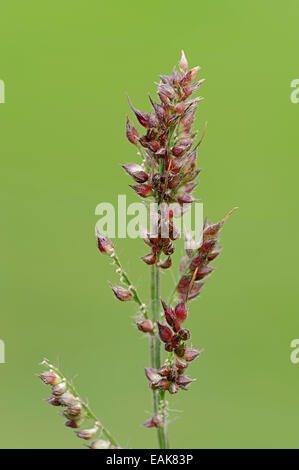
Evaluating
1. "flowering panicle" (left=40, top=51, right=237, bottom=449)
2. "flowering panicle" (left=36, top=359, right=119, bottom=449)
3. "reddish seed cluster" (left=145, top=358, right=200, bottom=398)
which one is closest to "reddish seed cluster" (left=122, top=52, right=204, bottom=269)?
"flowering panicle" (left=40, top=51, right=237, bottom=449)

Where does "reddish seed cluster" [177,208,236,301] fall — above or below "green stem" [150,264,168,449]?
above

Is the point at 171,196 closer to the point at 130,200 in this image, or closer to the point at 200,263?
the point at 200,263

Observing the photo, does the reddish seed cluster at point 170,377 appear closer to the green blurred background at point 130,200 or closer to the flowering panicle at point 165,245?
the flowering panicle at point 165,245

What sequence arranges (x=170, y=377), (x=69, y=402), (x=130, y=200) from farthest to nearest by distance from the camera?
(x=130, y=200), (x=69, y=402), (x=170, y=377)

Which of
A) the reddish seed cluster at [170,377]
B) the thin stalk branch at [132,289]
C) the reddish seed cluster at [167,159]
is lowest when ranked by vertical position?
the reddish seed cluster at [170,377]

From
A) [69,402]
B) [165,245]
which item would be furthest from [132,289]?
[69,402]

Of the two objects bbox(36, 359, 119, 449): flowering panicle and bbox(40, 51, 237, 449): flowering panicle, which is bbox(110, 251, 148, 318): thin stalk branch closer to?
bbox(40, 51, 237, 449): flowering panicle

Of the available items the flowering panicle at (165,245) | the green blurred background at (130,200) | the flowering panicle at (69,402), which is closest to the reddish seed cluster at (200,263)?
the flowering panicle at (165,245)
